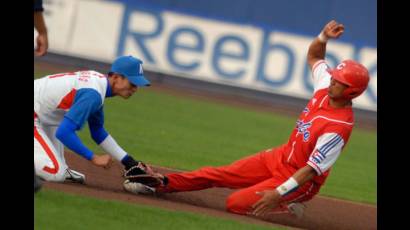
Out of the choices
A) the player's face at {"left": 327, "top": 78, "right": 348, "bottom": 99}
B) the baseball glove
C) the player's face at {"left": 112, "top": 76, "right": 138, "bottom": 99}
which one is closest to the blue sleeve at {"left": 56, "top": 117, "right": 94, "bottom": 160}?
the player's face at {"left": 112, "top": 76, "right": 138, "bottom": 99}

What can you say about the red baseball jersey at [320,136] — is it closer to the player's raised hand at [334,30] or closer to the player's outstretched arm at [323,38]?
the player's outstretched arm at [323,38]

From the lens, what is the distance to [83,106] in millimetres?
7895

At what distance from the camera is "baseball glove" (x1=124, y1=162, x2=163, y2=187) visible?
8.73m

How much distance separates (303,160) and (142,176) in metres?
1.56

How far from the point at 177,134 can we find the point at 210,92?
861cm

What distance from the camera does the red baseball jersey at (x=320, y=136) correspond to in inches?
320

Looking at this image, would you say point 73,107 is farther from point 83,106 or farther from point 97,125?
point 97,125

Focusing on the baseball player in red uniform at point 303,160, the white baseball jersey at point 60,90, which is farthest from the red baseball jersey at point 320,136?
the white baseball jersey at point 60,90

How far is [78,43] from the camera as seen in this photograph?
22.2 m

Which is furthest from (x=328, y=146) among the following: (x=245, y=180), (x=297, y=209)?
(x=245, y=180)

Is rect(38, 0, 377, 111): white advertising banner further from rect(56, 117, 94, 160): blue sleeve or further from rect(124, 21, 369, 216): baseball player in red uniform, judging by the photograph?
rect(56, 117, 94, 160): blue sleeve

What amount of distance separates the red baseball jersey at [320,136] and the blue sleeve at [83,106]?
1.93m
